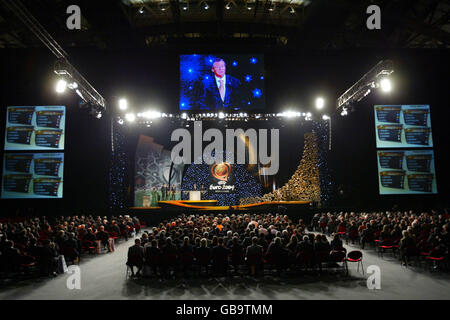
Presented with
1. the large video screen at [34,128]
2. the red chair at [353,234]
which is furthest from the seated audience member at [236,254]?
the large video screen at [34,128]

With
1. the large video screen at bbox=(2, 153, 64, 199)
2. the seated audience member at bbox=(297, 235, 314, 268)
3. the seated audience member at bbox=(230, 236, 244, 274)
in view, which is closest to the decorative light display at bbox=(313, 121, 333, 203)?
the seated audience member at bbox=(297, 235, 314, 268)

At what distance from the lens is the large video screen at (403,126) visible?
16875 mm

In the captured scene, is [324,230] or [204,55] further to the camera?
[204,55]

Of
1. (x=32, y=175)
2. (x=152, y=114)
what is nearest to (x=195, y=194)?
(x=152, y=114)

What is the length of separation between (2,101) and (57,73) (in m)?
8.95

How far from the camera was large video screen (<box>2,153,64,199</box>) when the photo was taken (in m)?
16.1

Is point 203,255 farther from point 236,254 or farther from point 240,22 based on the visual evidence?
point 240,22

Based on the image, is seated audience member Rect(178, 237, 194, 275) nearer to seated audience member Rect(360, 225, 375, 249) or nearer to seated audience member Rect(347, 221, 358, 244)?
seated audience member Rect(360, 225, 375, 249)

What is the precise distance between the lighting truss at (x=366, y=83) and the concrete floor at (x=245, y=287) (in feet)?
23.0

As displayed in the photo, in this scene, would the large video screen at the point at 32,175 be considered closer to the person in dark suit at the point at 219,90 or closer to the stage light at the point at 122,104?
the stage light at the point at 122,104

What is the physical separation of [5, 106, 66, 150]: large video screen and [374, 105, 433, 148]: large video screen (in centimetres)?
1813

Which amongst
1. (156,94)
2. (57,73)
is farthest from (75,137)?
(57,73)

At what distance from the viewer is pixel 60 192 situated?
16422 millimetres
